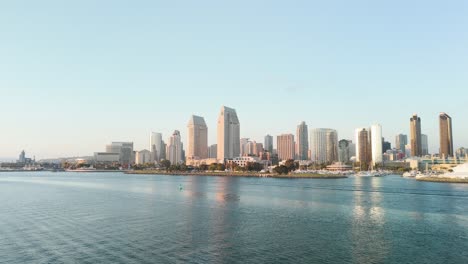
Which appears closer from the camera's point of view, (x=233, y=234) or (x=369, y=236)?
(x=369, y=236)

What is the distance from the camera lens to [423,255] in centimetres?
3462

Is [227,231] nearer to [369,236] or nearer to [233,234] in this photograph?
[233,234]

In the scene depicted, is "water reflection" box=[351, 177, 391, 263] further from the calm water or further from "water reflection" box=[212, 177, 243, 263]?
"water reflection" box=[212, 177, 243, 263]

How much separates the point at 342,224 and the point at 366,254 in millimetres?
15941

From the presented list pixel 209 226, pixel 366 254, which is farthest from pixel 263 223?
pixel 366 254

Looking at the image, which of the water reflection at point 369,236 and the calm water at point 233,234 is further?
the water reflection at point 369,236

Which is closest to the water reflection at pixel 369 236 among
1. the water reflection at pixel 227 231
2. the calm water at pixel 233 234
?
the calm water at pixel 233 234

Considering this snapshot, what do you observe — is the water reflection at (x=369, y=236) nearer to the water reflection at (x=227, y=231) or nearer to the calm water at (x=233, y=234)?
the calm water at (x=233, y=234)

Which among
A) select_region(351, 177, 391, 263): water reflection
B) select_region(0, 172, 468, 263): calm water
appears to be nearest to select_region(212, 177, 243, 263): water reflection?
select_region(0, 172, 468, 263): calm water

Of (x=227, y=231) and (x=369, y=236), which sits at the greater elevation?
(x=227, y=231)

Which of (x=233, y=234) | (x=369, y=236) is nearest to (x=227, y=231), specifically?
(x=233, y=234)

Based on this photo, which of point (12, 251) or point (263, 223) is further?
point (263, 223)

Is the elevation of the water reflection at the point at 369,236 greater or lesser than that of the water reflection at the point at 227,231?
lesser

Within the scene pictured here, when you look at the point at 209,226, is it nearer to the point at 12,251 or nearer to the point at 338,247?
the point at 338,247
